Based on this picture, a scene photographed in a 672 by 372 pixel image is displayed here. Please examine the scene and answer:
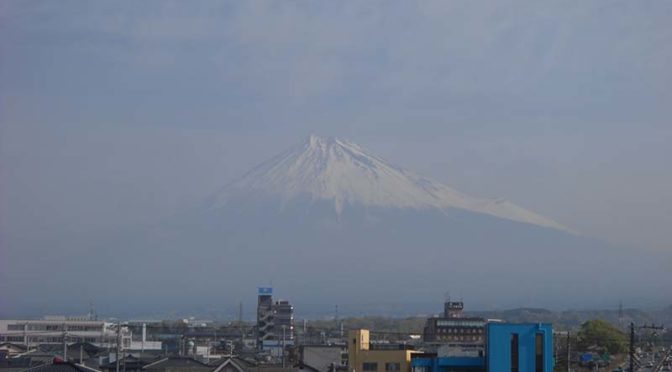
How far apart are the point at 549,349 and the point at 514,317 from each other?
99281mm

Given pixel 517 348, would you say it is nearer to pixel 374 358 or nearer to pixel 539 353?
pixel 539 353

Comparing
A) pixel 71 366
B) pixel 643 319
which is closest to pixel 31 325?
pixel 71 366

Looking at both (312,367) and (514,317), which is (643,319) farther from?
(312,367)

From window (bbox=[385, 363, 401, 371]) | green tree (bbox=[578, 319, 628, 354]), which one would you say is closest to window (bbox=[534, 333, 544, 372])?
window (bbox=[385, 363, 401, 371])

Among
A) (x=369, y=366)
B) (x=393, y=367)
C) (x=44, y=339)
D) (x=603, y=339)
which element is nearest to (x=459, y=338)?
(x=603, y=339)

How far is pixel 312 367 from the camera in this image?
3491cm

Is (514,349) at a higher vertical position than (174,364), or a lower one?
higher

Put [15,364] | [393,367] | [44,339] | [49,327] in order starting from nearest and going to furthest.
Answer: [15,364] < [393,367] < [44,339] < [49,327]

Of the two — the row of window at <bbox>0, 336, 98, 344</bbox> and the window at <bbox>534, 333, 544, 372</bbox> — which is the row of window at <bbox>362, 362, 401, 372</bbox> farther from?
the row of window at <bbox>0, 336, 98, 344</bbox>

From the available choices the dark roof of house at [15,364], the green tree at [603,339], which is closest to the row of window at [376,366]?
the dark roof of house at [15,364]

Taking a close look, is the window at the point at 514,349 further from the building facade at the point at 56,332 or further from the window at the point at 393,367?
the building facade at the point at 56,332

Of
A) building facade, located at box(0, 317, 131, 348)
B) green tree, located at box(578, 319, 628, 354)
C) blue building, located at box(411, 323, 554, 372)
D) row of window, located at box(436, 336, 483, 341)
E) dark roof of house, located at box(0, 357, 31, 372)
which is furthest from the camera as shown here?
row of window, located at box(436, 336, 483, 341)

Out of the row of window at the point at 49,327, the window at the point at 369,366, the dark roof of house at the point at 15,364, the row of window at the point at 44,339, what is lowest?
the row of window at the point at 44,339

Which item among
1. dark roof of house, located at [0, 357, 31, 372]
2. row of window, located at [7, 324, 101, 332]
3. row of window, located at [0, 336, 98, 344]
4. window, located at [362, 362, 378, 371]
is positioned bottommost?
row of window, located at [0, 336, 98, 344]
